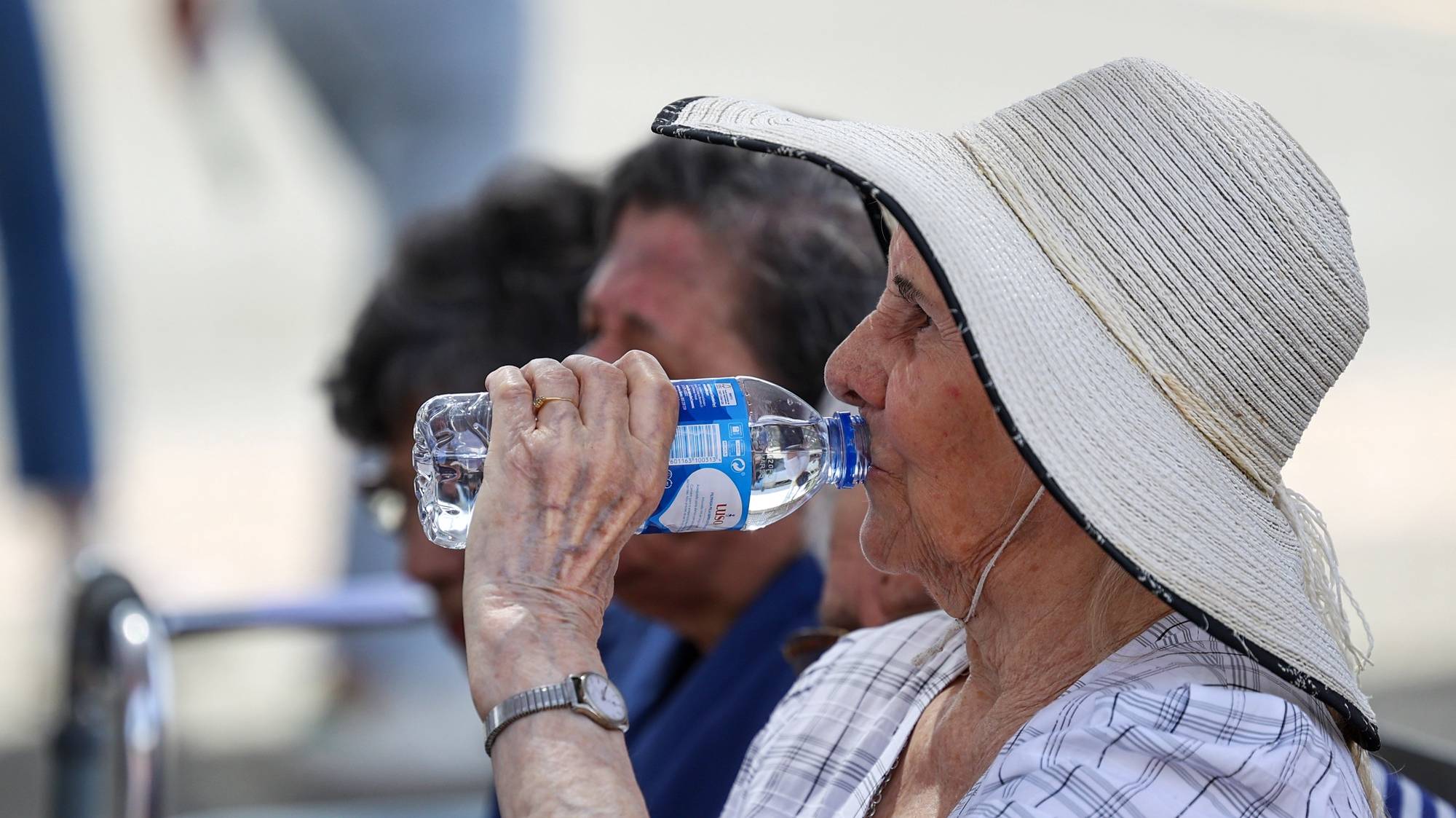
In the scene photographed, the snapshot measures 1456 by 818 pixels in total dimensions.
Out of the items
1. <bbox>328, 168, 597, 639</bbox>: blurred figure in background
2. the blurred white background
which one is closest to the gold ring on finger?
<bbox>328, 168, 597, 639</bbox>: blurred figure in background

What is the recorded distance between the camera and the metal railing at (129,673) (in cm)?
221

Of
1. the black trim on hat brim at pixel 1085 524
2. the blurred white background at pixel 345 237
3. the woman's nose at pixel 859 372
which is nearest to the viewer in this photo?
the black trim on hat brim at pixel 1085 524

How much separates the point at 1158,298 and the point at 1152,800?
405 millimetres

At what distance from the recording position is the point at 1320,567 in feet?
4.34

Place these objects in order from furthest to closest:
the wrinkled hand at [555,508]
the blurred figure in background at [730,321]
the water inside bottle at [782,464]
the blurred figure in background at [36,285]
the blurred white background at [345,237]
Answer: the blurred white background at [345,237], the blurred figure in background at [36,285], the blurred figure in background at [730,321], the water inside bottle at [782,464], the wrinkled hand at [555,508]

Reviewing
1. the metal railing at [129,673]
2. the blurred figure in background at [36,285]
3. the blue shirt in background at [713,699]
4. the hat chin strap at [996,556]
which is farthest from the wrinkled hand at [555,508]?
the blurred figure in background at [36,285]

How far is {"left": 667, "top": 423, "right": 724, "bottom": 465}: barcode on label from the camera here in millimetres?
1397

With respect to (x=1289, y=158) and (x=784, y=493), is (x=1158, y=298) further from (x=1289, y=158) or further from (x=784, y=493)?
(x=784, y=493)

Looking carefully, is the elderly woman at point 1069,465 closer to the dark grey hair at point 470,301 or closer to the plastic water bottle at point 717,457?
the plastic water bottle at point 717,457

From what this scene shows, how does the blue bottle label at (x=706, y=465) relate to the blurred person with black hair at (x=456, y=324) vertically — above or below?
above

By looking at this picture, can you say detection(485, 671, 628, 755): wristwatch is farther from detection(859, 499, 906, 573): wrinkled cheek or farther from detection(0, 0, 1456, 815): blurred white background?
detection(0, 0, 1456, 815): blurred white background

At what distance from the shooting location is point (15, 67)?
15.2ft

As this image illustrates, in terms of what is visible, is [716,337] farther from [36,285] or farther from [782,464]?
[36,285]

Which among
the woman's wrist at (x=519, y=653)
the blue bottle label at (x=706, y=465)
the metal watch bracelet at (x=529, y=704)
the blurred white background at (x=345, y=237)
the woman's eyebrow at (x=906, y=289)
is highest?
the woman's eyebrow at (x=906, y=289)
